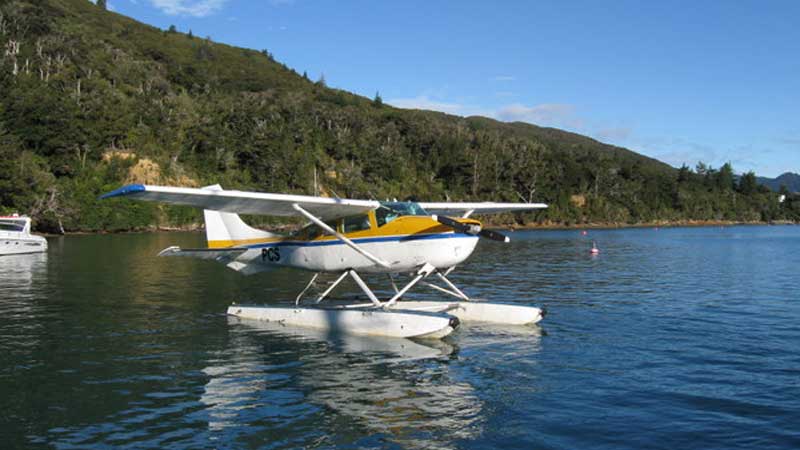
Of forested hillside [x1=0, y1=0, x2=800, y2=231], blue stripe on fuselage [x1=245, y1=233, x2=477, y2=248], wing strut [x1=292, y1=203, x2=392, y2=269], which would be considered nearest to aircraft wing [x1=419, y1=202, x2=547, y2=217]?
blue stripe on fuselage [x1=245, y1=233, x2=477, y2=248]

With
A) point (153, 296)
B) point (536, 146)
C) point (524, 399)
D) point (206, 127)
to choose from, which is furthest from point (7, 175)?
point (536, 146)

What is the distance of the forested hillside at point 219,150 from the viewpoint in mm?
69500

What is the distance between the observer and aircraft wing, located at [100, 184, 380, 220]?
37.8ft

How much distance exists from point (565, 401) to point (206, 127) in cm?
8931

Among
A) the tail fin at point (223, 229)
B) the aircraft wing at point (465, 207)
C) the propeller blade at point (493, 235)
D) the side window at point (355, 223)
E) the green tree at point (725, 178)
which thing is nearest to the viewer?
the propeller blade at point (493, 235)

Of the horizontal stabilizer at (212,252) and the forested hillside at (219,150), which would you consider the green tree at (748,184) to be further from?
the horizontal stabilizer at (212,252)

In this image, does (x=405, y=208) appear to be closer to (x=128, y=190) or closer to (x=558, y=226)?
(x=128, y=190)

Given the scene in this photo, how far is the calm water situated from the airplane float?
22.1 inches

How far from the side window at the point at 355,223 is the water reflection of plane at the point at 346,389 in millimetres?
2346

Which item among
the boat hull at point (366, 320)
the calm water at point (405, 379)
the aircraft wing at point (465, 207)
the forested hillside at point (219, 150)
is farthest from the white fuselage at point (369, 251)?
the forested hillside at point (219, 150)

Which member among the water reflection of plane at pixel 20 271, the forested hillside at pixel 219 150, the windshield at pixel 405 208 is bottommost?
the water reflection of plane at pixel 20 271

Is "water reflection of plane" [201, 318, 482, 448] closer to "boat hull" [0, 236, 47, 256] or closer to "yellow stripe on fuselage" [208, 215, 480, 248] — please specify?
"yellow stripe on fuselage" [208, 215, 480, 248]

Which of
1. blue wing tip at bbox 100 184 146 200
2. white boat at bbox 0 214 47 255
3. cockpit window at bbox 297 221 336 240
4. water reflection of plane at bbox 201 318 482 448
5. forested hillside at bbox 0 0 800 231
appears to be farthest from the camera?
forested hillside at bbox 0 0 800 231

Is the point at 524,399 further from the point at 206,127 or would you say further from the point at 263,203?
the point at 206,127
